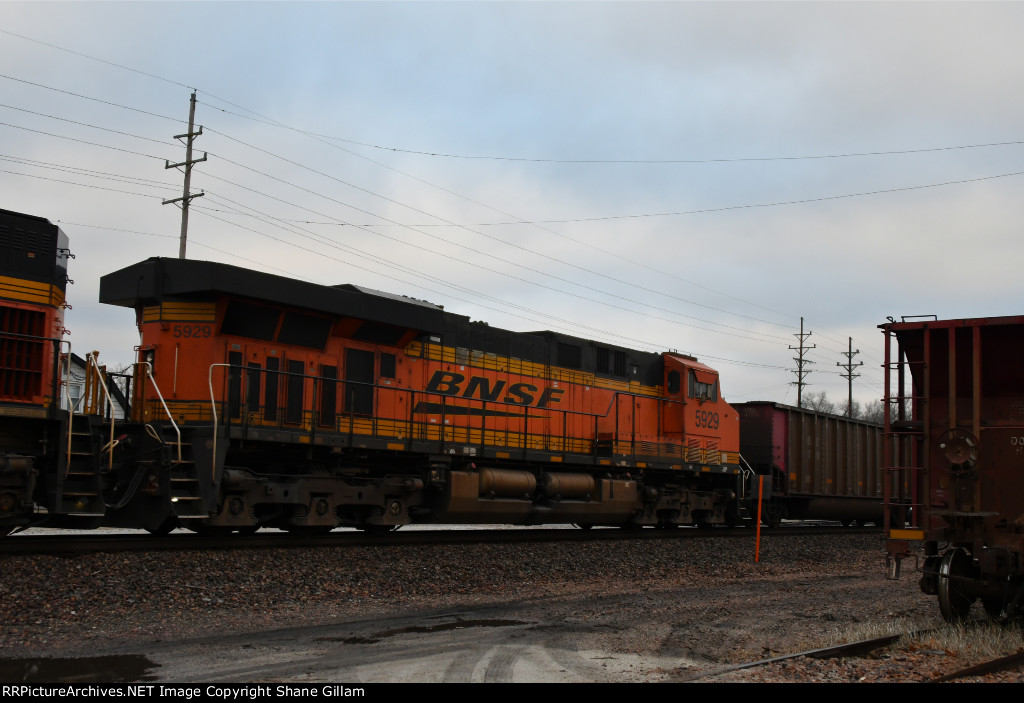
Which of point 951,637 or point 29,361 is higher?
point 29,361

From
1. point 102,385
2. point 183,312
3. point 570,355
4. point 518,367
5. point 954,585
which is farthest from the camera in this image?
point 570,355

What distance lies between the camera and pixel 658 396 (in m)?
20.4

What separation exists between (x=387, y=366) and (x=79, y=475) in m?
5.46

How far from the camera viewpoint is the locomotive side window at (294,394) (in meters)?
13.2

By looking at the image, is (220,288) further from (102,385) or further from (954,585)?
(954,585)

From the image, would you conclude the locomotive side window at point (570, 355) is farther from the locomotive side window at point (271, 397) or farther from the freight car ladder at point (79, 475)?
the freight car ladder at point (79, 475)

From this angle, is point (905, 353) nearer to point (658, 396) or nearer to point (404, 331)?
point (404, 331)

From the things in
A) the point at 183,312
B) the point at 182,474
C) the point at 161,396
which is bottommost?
the point at 182,474

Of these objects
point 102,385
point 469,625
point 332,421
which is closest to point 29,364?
point 102,385

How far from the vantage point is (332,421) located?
13.8m

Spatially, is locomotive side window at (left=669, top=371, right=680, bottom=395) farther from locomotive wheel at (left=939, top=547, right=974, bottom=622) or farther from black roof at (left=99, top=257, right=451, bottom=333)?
locomotive wheel at (left=939, top=547, right=974, bottom=622)

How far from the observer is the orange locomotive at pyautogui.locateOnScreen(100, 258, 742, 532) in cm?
1193

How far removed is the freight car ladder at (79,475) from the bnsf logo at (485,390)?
19.3 feet
